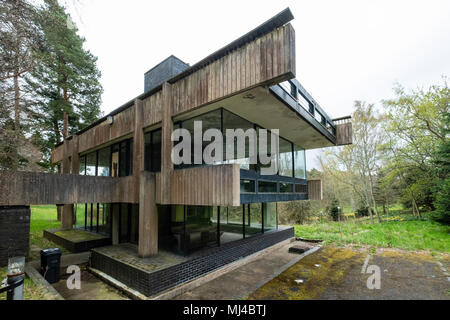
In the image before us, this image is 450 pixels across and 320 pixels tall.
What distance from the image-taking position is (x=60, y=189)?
660 cm

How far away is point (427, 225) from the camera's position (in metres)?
13.3

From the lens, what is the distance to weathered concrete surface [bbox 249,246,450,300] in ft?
17.3

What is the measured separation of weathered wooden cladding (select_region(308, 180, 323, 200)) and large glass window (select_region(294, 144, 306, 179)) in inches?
41.0

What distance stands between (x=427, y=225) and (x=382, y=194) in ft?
26.2

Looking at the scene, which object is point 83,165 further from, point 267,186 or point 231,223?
point 267,186

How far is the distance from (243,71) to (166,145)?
121 inches

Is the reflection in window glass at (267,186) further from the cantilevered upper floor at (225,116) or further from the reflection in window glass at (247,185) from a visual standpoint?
the reflection in window glass at (247,185)

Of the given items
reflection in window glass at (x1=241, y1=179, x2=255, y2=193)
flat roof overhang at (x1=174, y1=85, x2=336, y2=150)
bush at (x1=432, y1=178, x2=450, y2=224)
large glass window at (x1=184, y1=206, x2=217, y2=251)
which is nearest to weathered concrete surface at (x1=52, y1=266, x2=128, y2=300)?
large glass window at (x1=184, y1=206, x2=217, y2=251)

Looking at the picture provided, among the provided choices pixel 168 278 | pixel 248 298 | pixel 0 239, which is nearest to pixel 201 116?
pixel 168 278

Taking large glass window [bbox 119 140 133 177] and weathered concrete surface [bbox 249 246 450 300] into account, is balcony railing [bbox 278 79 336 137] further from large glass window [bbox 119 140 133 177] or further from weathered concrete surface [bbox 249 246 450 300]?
large glass window [bbox 119 140 133 177]

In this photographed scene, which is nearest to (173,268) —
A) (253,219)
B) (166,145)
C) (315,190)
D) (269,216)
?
(166,145)

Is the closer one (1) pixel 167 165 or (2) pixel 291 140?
(1) pixel 167 165

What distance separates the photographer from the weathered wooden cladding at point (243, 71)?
4.38 meters

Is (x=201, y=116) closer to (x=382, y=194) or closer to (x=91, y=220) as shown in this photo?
(x=91, y=220)
